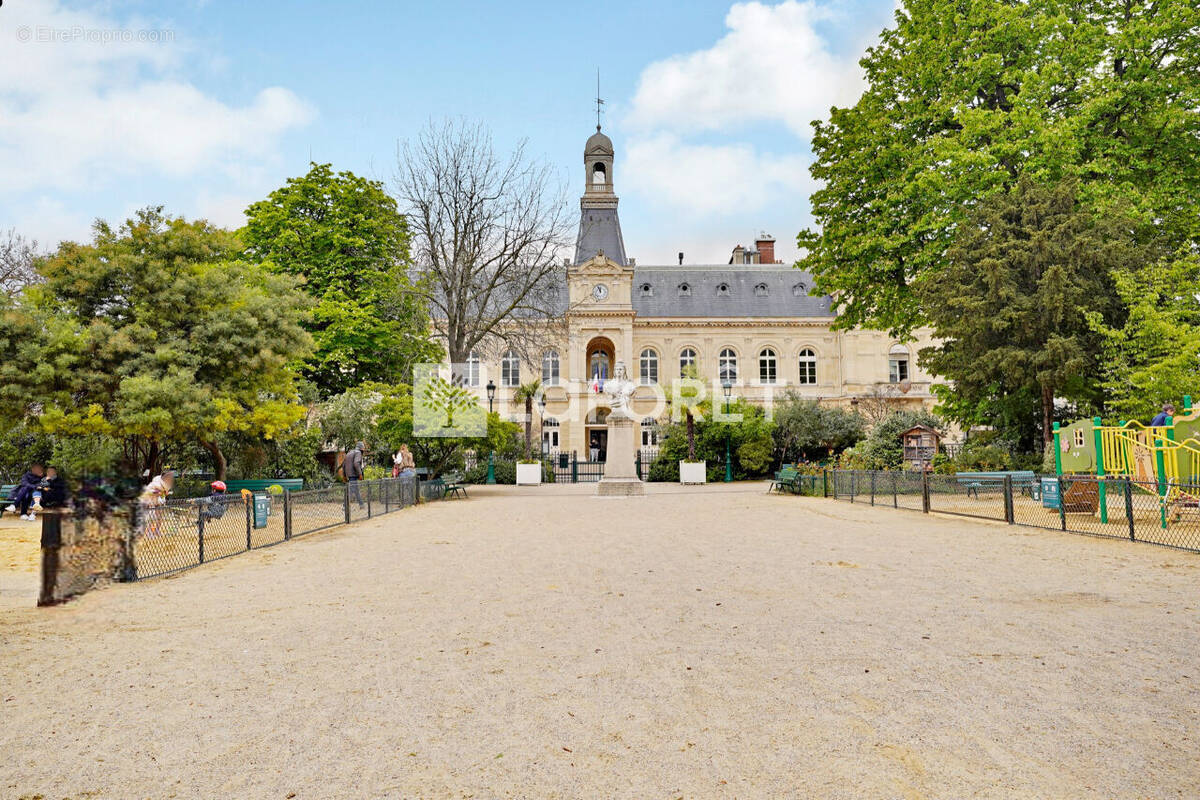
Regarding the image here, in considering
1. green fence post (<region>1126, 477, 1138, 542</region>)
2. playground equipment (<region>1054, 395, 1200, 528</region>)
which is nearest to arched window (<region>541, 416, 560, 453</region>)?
playground equipment (<region>1054, 395, 1200, 528</region>)

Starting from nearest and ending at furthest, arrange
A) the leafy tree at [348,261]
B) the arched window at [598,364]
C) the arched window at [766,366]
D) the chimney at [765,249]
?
the leafy tree at [348,261]
the arched window at [598,364]
the arched window at [766,366]
the chimney at [765,249]

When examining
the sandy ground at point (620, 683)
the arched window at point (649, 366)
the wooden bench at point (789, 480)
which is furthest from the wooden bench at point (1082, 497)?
the arched window at point (649, 366)

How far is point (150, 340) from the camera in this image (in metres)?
15.8

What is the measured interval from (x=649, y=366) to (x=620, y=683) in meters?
47.8

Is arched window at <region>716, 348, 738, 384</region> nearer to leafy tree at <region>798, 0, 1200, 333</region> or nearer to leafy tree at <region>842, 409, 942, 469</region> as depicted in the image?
leafy tree at <region>842, 409, 942, 469</region>

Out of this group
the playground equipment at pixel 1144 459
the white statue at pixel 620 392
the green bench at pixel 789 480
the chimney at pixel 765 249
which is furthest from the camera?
the chimney at pixel 765 249

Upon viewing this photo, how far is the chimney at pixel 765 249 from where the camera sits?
58625 millimetres

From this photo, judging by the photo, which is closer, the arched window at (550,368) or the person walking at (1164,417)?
the person walking at (1164,417)

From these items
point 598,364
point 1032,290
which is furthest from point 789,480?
point 598,364

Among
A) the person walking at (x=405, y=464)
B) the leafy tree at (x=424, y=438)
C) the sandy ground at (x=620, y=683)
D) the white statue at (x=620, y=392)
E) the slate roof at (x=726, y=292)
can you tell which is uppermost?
the slate roof at (x=726, y=292)

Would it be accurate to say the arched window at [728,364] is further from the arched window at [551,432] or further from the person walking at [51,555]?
the person walking at [51,555]

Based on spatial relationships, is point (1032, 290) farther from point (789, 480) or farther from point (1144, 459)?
point (789, 480)

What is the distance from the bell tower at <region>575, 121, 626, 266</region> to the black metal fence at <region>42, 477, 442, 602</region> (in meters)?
38.6

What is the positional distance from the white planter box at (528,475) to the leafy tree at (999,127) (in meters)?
13.6
